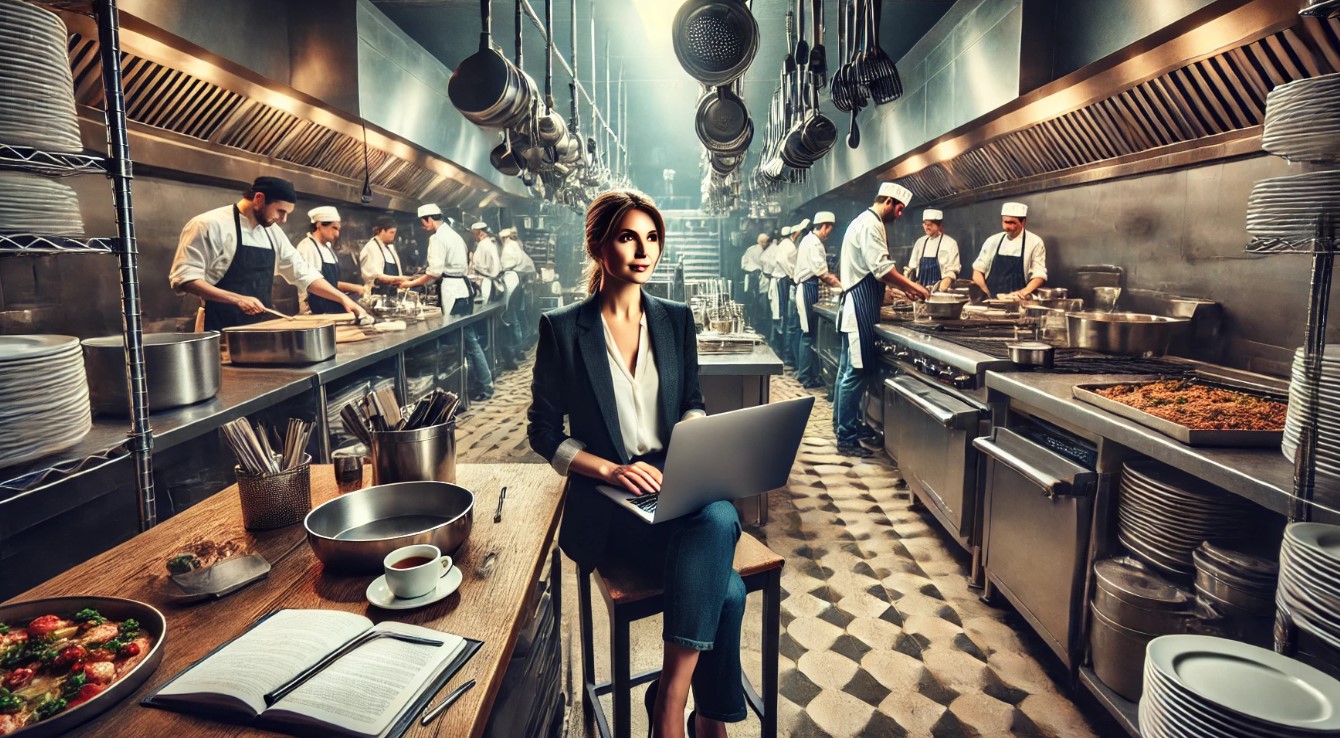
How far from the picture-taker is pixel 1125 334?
2750mm

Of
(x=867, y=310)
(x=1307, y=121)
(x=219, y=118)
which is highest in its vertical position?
(x=219, y=118)

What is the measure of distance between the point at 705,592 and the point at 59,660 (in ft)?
3.45

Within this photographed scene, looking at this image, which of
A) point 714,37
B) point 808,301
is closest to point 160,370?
point 714,37

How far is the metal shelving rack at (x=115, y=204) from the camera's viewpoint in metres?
1.25

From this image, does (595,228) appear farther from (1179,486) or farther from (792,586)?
(792,586)

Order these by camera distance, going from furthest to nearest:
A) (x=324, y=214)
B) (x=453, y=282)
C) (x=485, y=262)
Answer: (x=485, y=262)
(x=453, y=282)
(x=324, y=214)

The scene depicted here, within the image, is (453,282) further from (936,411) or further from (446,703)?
(446,703)

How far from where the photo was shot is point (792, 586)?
9.72 feet

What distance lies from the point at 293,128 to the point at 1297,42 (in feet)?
17.7

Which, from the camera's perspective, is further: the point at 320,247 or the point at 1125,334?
the point at 320,247

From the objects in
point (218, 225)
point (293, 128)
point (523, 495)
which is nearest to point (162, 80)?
point (218, 225)

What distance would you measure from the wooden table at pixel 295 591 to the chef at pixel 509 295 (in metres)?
7.91

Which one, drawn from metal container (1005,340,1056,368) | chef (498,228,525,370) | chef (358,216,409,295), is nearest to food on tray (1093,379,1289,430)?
metal container (1005,340,1056,368)

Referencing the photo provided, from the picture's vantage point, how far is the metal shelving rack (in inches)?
49.4
